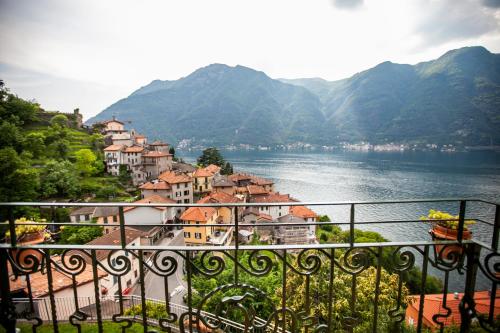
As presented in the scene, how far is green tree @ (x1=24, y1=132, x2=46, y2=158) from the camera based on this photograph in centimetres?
3575

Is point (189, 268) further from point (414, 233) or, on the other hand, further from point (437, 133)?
point (437, 133)

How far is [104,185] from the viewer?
35688 mm

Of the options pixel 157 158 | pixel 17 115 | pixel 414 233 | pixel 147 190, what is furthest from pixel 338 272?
pixel 17 115

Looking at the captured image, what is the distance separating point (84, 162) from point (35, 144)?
6809mm

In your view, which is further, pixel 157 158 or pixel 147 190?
pixel 157 158

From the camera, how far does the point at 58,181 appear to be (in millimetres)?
30391

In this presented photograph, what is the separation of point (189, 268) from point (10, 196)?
32135 mm

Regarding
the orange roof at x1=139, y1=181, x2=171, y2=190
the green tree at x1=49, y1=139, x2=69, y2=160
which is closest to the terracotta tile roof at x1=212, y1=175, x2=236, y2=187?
the orange roof at x1=139, y1=181, x2=171, y2=190

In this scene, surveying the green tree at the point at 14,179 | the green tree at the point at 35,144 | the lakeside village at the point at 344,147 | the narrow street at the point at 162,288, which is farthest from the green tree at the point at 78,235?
the lakeside village at the point at 344,147

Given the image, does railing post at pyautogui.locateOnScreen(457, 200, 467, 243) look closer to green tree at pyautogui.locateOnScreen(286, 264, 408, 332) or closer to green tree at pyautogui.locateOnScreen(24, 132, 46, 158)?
green tree at pyautogui.locateOnScreen(286, 264, 408, 332)

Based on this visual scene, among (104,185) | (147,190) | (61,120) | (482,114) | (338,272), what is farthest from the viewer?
(482,114)

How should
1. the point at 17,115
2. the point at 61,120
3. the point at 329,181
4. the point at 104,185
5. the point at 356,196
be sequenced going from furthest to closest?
the point at 329,181, the point at 356,196, the point at 61,120, the point at 17,115, the point at 104,185

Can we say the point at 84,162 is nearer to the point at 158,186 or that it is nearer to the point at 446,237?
the point at 158,186

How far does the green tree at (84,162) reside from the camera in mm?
36406
